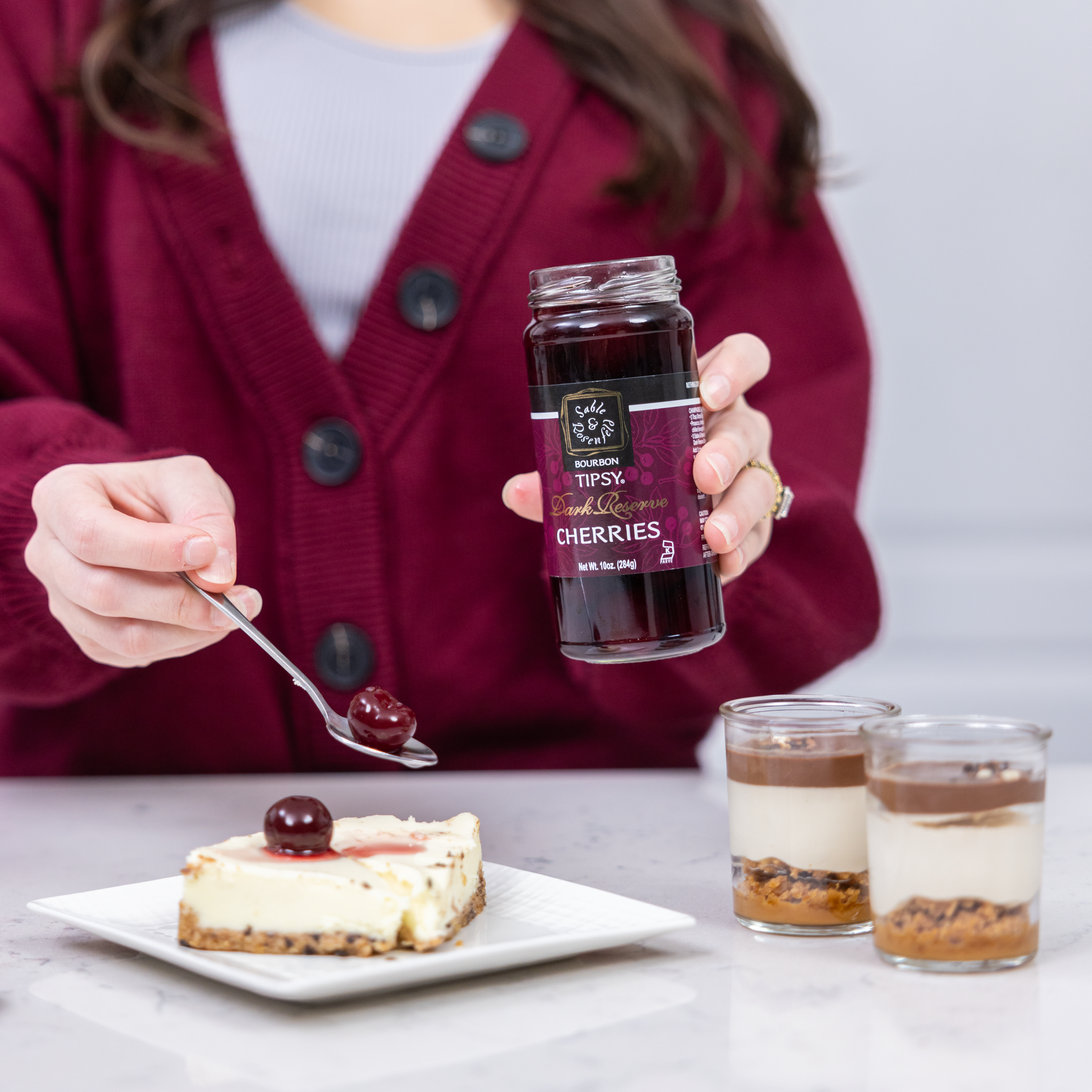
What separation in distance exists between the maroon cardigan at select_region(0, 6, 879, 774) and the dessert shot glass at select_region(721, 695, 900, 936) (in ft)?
1.40

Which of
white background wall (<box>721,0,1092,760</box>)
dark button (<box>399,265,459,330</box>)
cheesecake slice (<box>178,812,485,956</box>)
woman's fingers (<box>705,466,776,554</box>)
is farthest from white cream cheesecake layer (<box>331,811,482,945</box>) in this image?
white background wall (<box>721,0,1092,760</box>)

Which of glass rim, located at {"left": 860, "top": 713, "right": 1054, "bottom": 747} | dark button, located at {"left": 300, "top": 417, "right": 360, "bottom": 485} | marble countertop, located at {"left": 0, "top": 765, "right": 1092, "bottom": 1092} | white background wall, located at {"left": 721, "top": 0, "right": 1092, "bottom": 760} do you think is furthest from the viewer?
white background wall, located at {"left": 721, "top": 0, "right": 1092, "bottom": 760}

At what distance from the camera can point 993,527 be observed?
2408 millimetres

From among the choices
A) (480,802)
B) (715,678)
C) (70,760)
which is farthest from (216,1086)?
(70,760)

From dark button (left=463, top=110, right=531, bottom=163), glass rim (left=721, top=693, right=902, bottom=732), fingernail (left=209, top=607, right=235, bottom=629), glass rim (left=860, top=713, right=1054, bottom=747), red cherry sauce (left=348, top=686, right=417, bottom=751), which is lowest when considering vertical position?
red cherry sauce (left=348, top=686, right=417, bottom=751)

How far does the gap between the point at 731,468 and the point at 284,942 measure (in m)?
0.39

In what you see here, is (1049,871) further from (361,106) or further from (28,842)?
(361,106)

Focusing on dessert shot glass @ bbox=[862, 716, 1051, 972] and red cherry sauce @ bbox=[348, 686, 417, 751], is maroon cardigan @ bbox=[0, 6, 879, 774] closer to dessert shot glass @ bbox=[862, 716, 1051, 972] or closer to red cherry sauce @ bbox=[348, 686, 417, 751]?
red cherry sauce @ bbox=[348, 686, 417, 751]

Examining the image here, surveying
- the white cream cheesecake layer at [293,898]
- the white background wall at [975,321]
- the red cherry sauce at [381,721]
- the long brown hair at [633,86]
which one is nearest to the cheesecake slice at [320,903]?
the white cream cheesecake layer at [293,898]

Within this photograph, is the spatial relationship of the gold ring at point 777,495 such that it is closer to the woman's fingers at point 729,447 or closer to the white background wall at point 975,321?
the woman's fingers at point 729,447

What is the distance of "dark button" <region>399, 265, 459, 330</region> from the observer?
1311 millimetres

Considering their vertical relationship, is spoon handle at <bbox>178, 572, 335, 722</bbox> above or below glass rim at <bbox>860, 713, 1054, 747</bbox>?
above

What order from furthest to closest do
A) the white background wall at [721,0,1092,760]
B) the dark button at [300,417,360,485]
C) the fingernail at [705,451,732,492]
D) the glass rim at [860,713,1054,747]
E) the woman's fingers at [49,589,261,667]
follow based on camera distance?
the white background wall at [721,0,1092,760], the dark button at [300,417,360,485], the woman's fingers at [49,589,261,667], the fingernail at [705,451,732,492], the glass rim at [860,713,1054,747]

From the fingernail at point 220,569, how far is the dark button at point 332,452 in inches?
15.7
